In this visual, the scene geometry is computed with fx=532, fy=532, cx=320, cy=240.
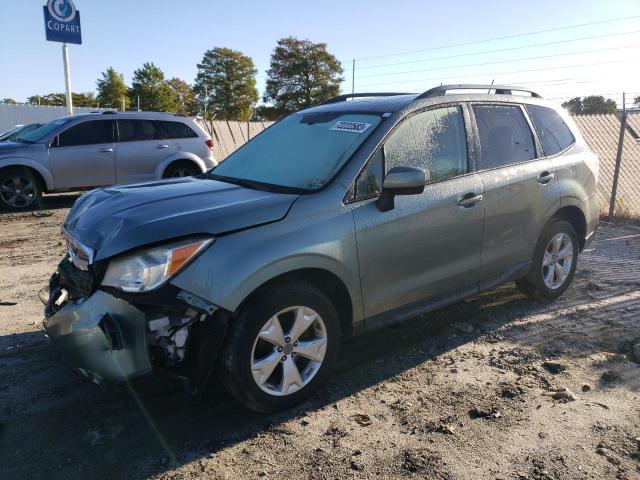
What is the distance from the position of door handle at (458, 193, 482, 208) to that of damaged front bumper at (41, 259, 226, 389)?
2.05 meters

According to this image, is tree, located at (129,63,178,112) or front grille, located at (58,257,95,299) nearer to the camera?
front grille, located at (58,257,95,299)

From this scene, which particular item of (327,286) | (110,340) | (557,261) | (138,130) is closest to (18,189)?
(138,130)

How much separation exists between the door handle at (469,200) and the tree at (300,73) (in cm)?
8637

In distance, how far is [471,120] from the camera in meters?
4.21

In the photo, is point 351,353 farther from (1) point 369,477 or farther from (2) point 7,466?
(2) point 7,466

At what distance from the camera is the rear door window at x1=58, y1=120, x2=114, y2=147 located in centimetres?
985

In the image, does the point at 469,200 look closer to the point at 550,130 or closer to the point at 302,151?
the point at 302,151

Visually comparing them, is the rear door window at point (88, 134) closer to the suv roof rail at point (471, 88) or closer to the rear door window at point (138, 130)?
the rear door window at point (138, 130)

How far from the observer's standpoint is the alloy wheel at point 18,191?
943 centimetres

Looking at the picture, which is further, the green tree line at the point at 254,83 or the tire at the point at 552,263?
the green tree line at the point at 254,83

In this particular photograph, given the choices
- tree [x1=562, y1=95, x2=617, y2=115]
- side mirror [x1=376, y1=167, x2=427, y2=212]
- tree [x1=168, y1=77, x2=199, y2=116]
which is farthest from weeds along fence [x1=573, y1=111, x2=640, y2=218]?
tree [x1=168, y1=77, x2=199, y2=116]

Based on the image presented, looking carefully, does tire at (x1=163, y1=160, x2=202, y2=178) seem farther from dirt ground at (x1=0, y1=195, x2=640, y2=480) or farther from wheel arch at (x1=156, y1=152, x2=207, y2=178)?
dirt ground at (x1=0, y1=195, x2=640, y2=480)

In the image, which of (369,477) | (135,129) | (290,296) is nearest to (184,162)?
(135,129)

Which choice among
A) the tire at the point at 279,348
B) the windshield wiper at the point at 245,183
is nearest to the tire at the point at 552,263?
the tire at the point at 279,348
